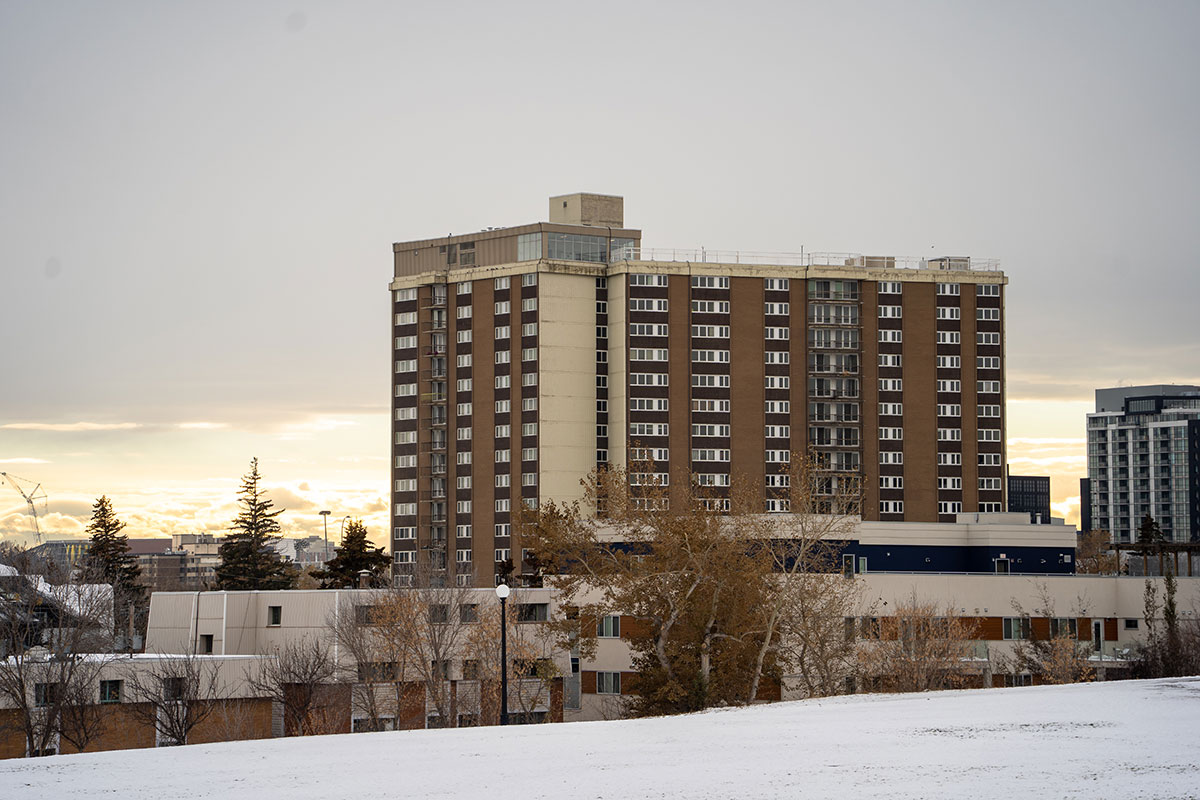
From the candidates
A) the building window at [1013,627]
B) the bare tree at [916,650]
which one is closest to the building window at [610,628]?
the bare tree at [916,650]

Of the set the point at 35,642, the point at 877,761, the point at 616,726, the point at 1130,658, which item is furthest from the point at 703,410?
the point at 877,761

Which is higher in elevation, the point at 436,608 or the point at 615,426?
the point at 615,426

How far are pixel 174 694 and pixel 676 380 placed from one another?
287 feet

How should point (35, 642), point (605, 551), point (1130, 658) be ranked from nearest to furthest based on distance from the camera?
point (605, 551)
point (35, 642)
point (1130, 658)

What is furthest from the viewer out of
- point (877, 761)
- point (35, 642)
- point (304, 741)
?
point (35, 642)

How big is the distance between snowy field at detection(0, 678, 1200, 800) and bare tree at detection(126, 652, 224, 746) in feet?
115

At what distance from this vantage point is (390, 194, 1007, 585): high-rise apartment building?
15288 cm

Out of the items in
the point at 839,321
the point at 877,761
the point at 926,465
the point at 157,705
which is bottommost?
the point at 157,705

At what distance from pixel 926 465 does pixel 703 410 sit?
2576cm

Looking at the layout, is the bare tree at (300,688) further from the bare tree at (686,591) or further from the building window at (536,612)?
the building window at (536,612)

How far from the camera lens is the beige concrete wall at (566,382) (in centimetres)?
15238

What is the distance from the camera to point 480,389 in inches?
6152

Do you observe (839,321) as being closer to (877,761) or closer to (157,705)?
(157,705)

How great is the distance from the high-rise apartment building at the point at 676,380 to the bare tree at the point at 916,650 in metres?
60.5
